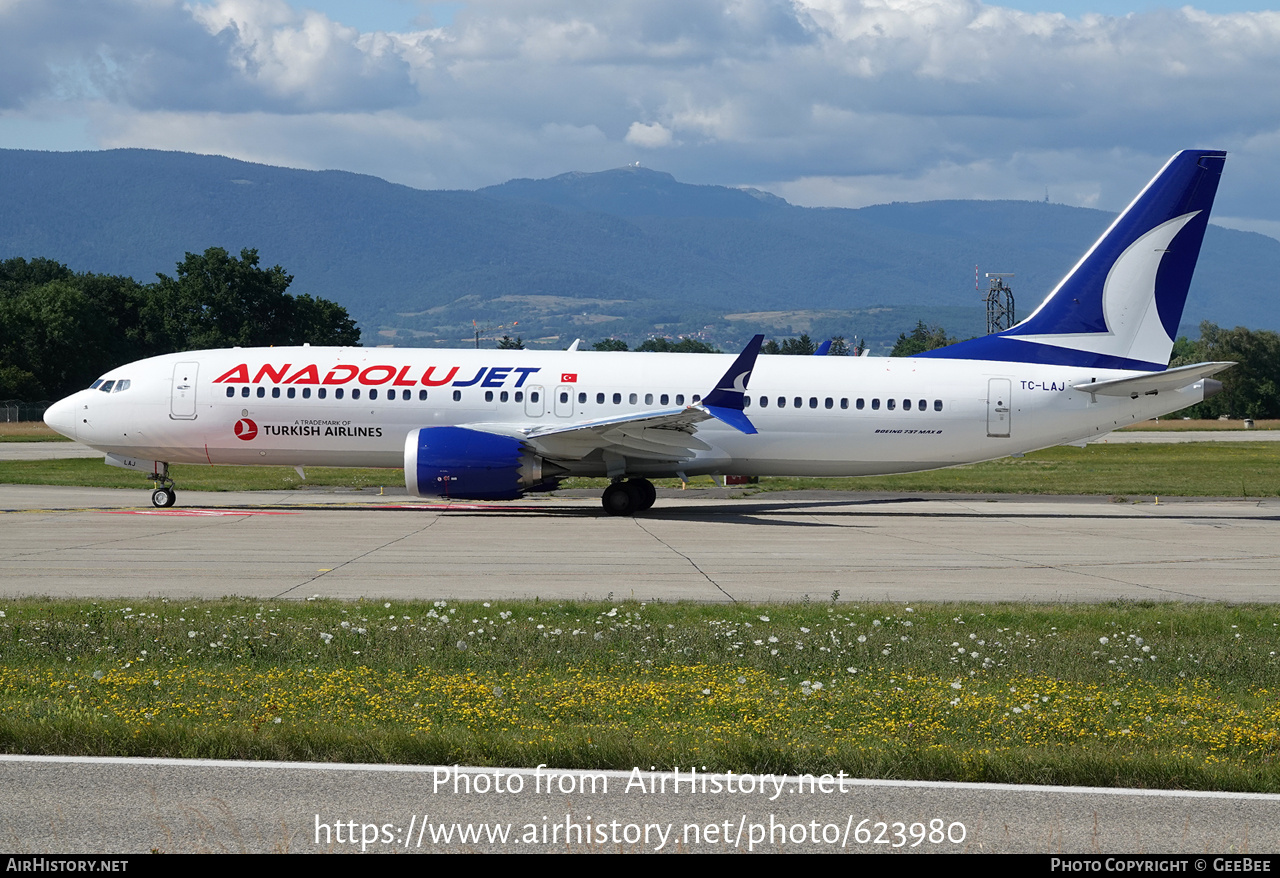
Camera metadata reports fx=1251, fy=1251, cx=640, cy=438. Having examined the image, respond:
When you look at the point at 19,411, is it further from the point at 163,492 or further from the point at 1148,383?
the point at 1148,383

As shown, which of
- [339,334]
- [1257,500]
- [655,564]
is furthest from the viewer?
[339,334]

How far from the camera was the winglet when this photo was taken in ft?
91.7

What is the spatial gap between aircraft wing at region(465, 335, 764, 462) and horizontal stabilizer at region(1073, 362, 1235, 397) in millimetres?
8462

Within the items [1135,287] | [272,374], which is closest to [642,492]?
[272,374]

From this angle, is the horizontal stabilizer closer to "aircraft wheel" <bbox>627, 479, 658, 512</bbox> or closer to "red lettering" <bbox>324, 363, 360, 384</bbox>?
"aircraft wheel" <bbox>627, 479, 658, 512</bbox>

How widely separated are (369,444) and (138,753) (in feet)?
70.7

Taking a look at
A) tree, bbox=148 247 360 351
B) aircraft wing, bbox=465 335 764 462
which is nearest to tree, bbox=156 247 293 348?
tree, bbox=148 247 360 351

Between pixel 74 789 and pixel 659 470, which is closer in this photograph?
pixel 74 789

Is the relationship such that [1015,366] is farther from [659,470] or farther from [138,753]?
[138,753]

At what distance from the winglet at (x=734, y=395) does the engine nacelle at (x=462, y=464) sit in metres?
4.51

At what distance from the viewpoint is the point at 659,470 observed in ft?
97.6

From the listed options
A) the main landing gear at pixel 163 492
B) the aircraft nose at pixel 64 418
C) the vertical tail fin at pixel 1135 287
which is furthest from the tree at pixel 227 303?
the vertical tail fin at pixel 1135 287

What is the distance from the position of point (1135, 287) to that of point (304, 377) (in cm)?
2009

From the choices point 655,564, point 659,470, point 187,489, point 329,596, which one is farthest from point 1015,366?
point 187,489
